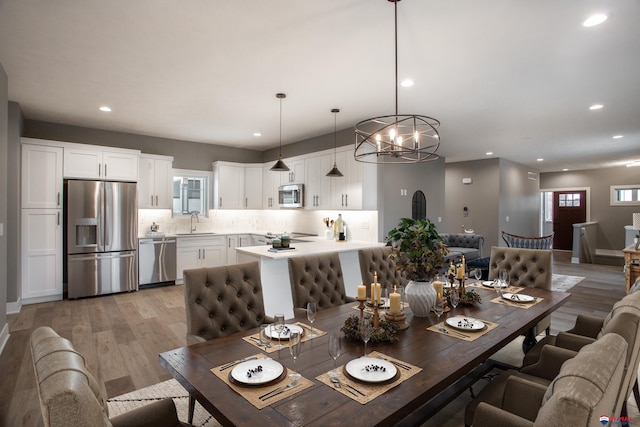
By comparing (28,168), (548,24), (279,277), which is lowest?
(279,277)

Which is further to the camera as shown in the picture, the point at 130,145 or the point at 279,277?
the point at 130,145

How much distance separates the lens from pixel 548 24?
8.16 feet

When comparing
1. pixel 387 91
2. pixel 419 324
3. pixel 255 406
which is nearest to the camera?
pixel 255 406

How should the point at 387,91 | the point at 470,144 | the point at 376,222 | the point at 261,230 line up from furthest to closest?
the point at 261,230
the point at 470,144
the point at 376,222
the point at 387,91

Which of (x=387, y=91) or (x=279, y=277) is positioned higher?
(x=387, y=91)

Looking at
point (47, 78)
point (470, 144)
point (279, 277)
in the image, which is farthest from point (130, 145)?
point (470, 144)

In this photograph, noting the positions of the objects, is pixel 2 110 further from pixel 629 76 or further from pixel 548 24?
pixel 629 76

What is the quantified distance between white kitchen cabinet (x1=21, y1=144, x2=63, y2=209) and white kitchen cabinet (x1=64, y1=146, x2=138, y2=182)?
0.13m

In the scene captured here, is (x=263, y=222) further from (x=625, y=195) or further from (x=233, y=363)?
(x=625, y=195)

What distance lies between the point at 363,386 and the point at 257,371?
0.43 metres

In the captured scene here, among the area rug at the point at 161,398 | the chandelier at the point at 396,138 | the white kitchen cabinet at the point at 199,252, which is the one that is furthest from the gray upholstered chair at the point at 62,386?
the white kitchen cabinet at the point at 199,252

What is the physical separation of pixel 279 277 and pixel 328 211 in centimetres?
242

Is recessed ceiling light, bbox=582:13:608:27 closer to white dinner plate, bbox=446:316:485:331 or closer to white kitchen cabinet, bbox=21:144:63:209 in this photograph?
white dinner plate, bbox=446:316:485:331

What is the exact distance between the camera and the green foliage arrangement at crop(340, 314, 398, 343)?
1735 mm
